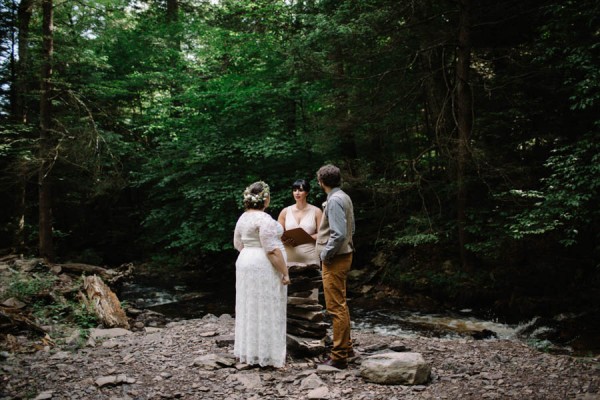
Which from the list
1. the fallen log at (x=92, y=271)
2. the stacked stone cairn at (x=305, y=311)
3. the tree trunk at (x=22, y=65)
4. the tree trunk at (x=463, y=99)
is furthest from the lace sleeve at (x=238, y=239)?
the tree trunk at (x=22, y=65)

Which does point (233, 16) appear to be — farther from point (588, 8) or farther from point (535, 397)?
point (535, 397)

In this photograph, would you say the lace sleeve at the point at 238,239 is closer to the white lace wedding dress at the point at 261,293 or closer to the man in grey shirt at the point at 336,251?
the white lace wedding dress at the point at 261,293

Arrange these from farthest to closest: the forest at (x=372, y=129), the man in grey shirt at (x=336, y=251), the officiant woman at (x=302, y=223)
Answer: the forest at (x=372, y=129), the officiant woman at (x=302, y=223), the man in grey shirt at (x=336, y=251)

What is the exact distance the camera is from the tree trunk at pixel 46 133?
1176cm

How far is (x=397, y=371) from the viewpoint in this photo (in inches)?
171

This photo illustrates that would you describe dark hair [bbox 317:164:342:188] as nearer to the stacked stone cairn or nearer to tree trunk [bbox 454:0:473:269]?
the stacked stone cairn

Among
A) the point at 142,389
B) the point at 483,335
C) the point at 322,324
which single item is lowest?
the point at 483,335

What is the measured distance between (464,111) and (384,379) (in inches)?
315

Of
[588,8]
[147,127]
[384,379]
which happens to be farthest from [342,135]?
[384,379]

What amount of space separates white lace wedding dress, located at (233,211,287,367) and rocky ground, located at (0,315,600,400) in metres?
0.26

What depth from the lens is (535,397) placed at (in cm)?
393

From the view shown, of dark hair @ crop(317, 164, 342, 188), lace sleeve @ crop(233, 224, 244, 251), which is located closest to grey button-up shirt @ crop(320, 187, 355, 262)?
dark hair @ crop(317, 164, 342, 188)

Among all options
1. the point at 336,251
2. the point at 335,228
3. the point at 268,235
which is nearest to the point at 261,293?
the point at 268,235

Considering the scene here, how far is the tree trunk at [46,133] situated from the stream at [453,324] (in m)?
2.91
